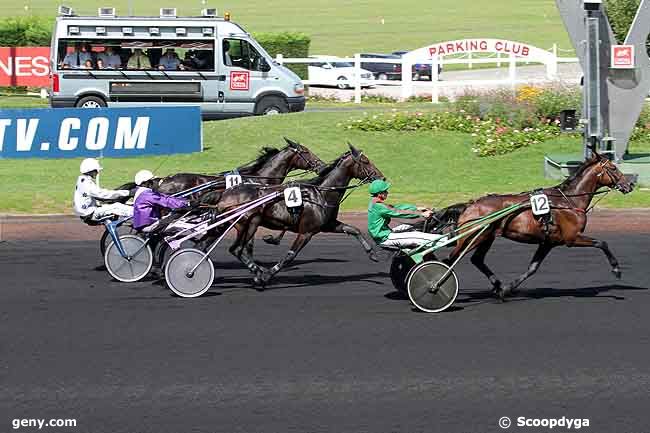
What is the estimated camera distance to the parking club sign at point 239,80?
2762 cm

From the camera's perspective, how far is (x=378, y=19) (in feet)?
229

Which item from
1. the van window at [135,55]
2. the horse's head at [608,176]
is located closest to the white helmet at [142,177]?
the horse's head at [608,176]

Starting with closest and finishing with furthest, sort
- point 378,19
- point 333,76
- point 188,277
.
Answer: point 188,277
point 333,76
point 378,19

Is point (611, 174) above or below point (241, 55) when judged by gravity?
below

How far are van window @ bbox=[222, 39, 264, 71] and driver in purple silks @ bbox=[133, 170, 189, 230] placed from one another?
15276mm

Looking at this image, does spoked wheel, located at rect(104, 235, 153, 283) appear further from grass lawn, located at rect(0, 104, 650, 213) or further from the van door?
the van door

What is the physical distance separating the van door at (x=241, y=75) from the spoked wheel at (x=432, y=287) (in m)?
17.1

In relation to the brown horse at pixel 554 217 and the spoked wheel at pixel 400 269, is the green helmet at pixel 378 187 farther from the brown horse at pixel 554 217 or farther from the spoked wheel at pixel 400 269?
the brown horse at pixel 554 217

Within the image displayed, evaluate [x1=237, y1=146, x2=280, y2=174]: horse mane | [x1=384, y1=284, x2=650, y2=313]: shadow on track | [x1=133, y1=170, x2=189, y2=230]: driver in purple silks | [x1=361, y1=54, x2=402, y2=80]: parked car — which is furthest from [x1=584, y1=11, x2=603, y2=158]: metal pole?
[x1=361, y1=54, x2=402, y2=80]: parked car

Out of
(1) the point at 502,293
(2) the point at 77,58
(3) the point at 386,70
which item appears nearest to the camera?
(1) the point at 502,293

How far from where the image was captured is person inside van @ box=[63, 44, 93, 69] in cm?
2731

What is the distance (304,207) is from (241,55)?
15.9 m

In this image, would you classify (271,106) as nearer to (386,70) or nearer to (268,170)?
(268,170)

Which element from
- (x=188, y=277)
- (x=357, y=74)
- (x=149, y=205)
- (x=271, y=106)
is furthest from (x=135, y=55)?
(x=188, y=277)
